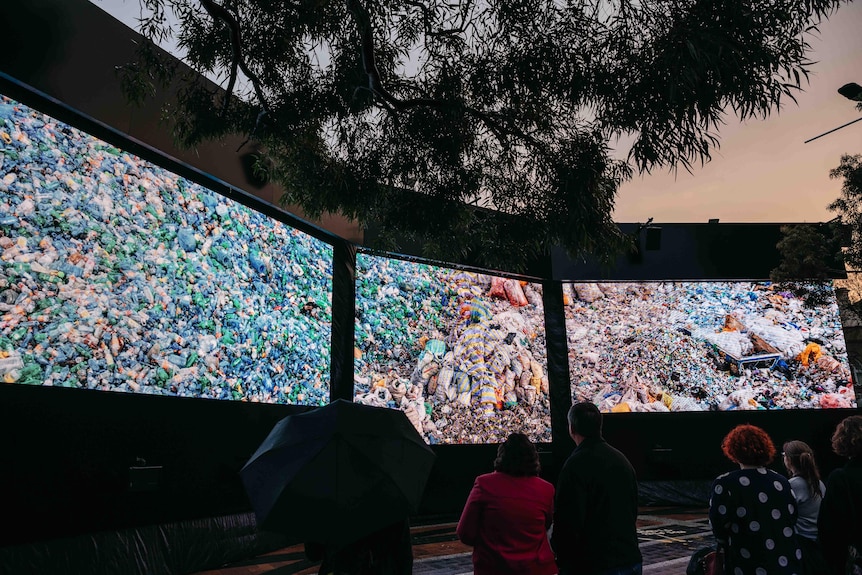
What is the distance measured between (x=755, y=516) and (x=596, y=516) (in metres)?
0.62

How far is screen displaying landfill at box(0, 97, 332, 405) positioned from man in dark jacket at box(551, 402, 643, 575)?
3757 mm

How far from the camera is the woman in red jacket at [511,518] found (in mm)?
2061

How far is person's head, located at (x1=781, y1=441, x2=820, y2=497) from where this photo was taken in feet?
8.86

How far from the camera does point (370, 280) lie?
7.87 m

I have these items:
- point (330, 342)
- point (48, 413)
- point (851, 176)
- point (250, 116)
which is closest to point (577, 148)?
point (250, 116)

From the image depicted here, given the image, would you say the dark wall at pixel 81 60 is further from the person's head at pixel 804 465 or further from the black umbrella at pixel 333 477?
the person's head at pixel 804 465

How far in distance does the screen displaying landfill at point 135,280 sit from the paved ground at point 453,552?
1.58 meters

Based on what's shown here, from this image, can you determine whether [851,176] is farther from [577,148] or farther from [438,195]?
[438,195]

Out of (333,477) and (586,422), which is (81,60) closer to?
(333,477)

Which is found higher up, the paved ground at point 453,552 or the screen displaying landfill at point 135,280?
the screen displaying landfill at point 135,280

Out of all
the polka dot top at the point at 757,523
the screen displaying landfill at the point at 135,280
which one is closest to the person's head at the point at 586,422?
the polka dot top at the point at 757,523

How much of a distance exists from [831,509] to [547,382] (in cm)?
705

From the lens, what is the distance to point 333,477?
4.96ft

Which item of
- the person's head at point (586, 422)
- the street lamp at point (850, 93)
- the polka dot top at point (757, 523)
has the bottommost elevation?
the polka dot top at point (757, 523)
